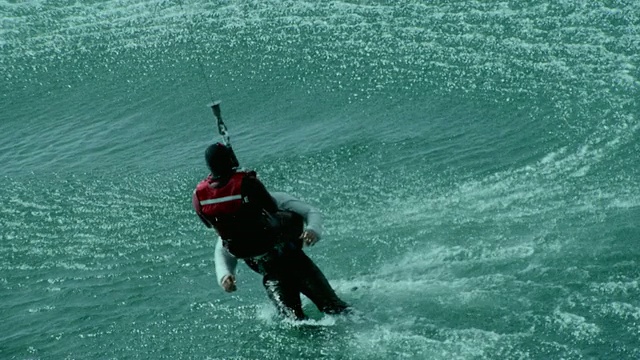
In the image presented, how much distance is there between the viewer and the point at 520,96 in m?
13.4

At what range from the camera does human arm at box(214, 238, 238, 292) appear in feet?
24.3

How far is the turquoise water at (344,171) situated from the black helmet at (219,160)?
1951 millimetres

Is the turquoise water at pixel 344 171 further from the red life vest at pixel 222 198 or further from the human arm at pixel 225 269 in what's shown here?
the red life vest at pixel 222 198

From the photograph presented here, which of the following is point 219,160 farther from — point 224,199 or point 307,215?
point 307,215

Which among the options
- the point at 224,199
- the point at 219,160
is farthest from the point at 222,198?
the point at 219,160

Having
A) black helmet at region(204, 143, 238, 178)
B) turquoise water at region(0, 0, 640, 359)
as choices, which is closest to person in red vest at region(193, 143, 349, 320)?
black helmet at region(204, 143, 238, 178)

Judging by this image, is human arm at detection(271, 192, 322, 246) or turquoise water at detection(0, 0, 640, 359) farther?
turquoise water at detection(0, 0, 640, 359)

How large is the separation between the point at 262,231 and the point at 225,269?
56 centimetres

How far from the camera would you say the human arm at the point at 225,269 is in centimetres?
742

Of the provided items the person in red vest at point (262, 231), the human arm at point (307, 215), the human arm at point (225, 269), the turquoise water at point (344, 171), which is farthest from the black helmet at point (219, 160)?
the turquoise water at point (344, 171)

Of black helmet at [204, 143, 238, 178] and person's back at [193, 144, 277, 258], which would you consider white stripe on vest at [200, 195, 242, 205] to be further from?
black helmet at [204, 143, 238, 178]

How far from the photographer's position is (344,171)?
12109 millimetres

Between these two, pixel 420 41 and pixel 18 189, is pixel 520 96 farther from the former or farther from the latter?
pixel 18 189

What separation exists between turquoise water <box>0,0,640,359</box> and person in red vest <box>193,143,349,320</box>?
0.40 metres
